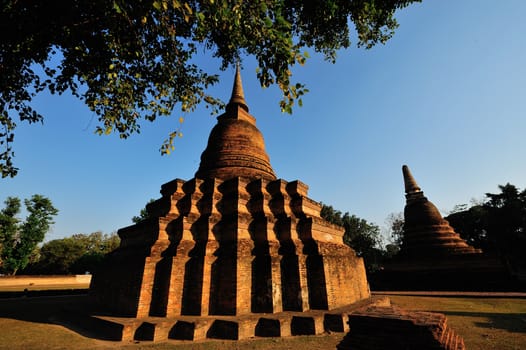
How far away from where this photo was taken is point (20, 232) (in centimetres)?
3647

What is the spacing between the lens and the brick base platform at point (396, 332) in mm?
3430

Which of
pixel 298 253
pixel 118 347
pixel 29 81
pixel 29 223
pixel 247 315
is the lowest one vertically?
pixel 118 347

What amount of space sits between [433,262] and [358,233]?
1367 cm

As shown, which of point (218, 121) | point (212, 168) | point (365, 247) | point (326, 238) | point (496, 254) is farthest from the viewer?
point (365, 247)

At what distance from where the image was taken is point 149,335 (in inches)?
277

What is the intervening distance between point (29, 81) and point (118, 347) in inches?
293

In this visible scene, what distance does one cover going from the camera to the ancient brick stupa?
1848 centimetres

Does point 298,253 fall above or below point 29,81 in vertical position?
below

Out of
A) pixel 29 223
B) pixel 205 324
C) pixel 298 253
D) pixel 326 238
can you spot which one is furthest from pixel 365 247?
pixel 29 223

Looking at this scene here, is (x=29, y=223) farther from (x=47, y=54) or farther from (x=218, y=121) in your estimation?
(x=47, y=54)

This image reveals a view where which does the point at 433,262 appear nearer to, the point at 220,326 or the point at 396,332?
the point at 220,326

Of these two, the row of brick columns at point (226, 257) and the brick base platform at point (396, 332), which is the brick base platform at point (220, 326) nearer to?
the row of brick columns at point (226, 257)

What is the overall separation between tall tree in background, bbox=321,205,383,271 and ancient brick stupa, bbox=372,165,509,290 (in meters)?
9.26

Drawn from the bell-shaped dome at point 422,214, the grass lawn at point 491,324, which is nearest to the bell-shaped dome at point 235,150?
the grass lawn at point 491,324
